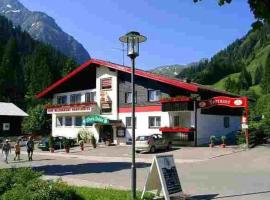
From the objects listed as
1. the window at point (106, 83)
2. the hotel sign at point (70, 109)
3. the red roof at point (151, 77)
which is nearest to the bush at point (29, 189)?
the red roof at point (151, 77)

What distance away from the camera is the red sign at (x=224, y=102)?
35.3 metres

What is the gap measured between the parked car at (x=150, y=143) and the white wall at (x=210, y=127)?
13.3 ft

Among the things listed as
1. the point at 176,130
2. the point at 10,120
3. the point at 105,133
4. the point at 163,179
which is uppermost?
the point at 10,120

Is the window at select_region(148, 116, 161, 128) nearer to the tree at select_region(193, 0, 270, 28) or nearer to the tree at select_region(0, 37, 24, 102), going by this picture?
the tree at select_region(193, 0, 270, 28)

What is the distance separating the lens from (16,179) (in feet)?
37.4

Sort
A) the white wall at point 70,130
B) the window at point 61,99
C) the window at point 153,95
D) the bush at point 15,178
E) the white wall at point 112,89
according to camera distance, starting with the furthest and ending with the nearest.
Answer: the window at point 61,99, the white wall at point 70,130, the white wall at point 112,89, the window at point 153,95, the bush at point 15,178

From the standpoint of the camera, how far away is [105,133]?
4762 cm

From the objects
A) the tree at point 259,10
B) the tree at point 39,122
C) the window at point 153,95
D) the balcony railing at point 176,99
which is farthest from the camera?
the tree at point 39,122

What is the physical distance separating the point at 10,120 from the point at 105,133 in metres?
25.1

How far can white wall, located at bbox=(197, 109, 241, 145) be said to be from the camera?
39.1 metres

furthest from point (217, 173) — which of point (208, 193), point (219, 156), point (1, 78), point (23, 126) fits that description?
point (1, 78)

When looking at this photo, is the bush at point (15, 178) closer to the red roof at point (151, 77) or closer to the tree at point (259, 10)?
the tree at point (259, 10)

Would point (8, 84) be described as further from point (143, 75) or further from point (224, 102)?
point (224, 102)

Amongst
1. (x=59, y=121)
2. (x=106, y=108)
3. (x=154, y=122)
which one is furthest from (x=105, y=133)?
(x=59, y=121)
